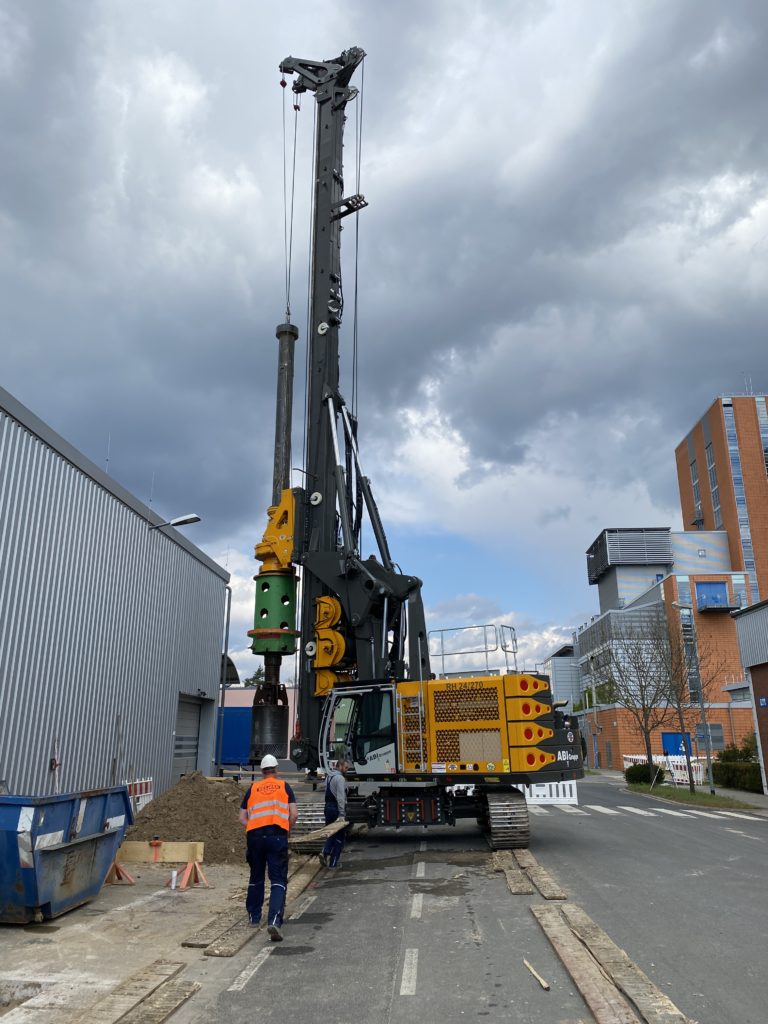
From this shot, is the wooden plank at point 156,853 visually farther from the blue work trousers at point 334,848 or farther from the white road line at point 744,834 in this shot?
the white road line at point 744,834

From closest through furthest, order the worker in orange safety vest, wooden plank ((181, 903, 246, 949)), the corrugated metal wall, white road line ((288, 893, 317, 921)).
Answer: wooden plank ((181, 903, 246, 949))
the worker in orange safety vest
white road line ((288, 893, 317, 921))
the corrugated metal wall

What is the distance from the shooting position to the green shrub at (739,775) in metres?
30.1

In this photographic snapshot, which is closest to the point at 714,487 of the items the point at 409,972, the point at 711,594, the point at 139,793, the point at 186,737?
the point at 711,594

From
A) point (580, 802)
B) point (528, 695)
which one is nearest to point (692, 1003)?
point (528, 695)

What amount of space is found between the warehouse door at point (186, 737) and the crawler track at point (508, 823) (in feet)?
36.4

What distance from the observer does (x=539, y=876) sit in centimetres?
1054

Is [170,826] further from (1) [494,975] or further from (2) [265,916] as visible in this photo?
(1) [494,975]

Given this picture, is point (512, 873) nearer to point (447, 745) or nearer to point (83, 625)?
point (447, 745)

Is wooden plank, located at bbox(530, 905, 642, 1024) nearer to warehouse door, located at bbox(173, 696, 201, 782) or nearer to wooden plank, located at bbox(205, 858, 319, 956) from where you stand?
wooden plank, located at bbox(205, 858, 319, 956)

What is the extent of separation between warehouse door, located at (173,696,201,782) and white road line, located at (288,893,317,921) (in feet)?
40.9

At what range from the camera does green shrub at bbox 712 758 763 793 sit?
98.7ft

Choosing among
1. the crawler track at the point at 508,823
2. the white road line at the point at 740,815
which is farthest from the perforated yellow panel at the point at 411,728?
the white road line at the point at 740,815

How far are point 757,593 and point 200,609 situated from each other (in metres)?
59.4

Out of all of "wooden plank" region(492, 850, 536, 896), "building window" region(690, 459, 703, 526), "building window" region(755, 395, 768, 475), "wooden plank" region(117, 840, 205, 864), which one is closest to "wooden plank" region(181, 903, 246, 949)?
"wooden plank" region(117, 840, 205, 864)
